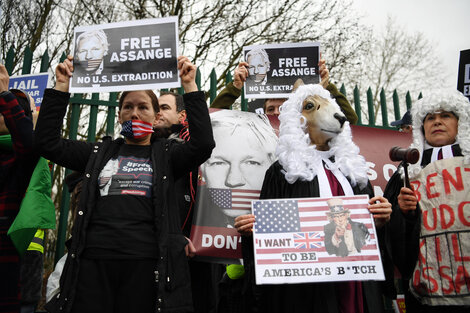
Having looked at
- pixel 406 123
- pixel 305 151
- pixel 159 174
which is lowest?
pixel 159 174

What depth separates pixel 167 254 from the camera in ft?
7.30

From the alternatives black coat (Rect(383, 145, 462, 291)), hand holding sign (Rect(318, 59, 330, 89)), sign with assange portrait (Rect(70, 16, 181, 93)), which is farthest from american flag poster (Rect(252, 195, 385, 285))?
hand holding sign (Rect(318, 59, 330, 89))

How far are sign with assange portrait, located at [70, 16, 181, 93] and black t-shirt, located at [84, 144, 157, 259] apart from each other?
1.97ft

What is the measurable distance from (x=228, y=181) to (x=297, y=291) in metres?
1.06

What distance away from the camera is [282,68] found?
3449mm

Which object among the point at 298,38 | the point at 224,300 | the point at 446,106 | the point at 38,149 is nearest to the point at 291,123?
the point at 446,106

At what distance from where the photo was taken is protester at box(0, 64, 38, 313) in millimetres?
2277

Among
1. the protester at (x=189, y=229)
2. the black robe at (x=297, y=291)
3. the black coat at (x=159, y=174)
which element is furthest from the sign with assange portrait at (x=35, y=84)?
the black robe at (x=297, y=291)

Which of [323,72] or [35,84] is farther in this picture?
[35,84]

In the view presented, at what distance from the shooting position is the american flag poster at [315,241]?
2188 millimetres

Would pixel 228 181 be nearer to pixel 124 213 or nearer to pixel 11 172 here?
pixel 124 213

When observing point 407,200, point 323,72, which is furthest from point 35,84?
point 407,200

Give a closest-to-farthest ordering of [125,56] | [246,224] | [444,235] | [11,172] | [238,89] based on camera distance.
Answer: [246,224], [11,172], [444,235], [125,56], [238,89]

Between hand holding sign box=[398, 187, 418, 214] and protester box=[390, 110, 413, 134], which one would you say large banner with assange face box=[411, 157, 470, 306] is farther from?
protester box=[390, 110, 413, 134]
